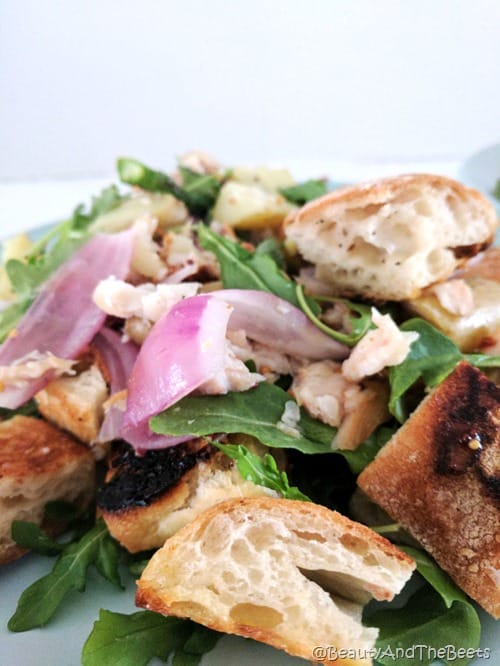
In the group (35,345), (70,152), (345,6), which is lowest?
(70,152)

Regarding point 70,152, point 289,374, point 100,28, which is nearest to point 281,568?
point 289,374

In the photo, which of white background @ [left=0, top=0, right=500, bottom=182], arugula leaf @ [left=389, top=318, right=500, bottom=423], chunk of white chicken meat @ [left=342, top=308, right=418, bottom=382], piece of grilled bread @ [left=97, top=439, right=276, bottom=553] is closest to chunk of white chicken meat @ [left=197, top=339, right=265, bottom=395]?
piece of grilled bread @ [left=97, top=439, right=276, bottom=553]

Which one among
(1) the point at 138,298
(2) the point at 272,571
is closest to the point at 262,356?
(1) the point at 138,298

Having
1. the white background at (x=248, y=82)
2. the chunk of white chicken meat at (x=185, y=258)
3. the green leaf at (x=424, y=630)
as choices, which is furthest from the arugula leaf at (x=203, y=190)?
the white background at (x=248, y=82)

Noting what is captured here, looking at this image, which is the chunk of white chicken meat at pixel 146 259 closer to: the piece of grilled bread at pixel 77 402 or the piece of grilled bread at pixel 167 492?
the piece of grilled bread at pixel 77 402

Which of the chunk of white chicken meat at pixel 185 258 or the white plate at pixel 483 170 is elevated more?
the chunk of white chicken meat at pixel 185 258

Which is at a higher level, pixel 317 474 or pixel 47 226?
pixel 47 226

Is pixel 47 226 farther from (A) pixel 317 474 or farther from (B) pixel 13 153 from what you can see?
(B) pixel 13 153
